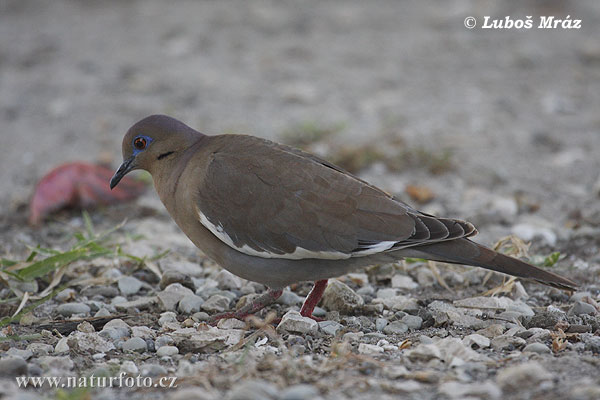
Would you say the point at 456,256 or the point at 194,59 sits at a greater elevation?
the point at 194,59

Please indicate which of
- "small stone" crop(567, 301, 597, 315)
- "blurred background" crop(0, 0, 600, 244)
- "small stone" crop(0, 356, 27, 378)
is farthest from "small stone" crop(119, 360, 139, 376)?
"blurred background" crop(0, 0, 600, 244)

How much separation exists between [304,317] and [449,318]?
0.70 m

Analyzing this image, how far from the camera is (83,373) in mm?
3201

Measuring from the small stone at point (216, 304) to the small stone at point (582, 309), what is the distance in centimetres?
174

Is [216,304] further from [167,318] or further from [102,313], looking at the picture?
[102,313]

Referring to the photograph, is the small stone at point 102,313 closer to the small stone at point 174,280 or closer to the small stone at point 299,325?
the small stone at point 174,280

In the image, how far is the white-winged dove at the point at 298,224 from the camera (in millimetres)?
3762

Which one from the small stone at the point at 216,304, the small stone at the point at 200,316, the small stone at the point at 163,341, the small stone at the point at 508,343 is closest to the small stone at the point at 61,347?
the small stone at the point at 163,341

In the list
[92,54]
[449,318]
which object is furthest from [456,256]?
[92,54]

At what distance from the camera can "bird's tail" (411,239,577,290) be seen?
12.2 ft

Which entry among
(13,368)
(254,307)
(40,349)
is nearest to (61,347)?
(40,349)

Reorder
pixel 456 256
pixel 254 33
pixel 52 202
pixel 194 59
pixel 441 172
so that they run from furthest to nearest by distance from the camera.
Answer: pixel 254 33, pixel 194 59, pixel 441 172, pixel 52 202, pixel 456 256

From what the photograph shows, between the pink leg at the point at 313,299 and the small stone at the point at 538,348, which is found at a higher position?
the small stone at the point at 538,348

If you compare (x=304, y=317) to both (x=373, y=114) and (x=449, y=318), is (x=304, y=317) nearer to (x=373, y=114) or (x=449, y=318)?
(x=449, y=318)
